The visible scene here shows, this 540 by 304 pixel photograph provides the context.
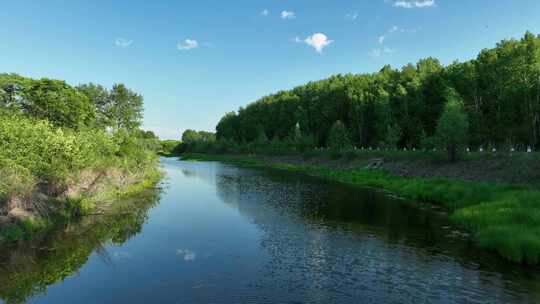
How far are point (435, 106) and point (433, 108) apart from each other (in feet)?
3.41

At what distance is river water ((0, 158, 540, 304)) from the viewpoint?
15.7 m

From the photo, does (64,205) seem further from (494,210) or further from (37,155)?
(494,210)

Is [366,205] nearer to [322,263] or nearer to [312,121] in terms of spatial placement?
[322,263]

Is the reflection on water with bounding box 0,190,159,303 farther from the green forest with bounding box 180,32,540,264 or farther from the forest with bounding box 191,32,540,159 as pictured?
the forest with bounding box 191,32,540,159

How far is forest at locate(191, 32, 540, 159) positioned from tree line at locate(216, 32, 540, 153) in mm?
142

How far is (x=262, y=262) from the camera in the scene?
64.8 feet

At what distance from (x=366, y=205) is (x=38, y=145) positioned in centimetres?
3173

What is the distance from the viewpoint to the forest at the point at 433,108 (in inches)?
2267

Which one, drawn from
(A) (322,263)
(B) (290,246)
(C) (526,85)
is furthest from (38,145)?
(C) (526,85)

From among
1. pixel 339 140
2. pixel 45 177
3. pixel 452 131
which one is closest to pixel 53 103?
pixel 45 177

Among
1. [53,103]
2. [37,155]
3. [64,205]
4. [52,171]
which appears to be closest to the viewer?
[37,155]

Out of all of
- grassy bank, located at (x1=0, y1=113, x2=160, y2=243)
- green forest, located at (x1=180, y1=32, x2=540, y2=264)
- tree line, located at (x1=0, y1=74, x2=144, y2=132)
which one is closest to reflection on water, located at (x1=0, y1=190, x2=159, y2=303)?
grassy bank, located at (x1=0, y1=113, x2=160, y2=243)

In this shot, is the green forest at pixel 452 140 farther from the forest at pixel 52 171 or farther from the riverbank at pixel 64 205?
the forest at pixel 52 171

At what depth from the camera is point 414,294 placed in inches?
616
